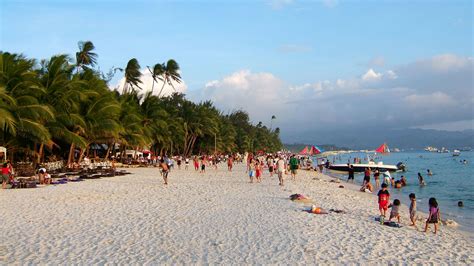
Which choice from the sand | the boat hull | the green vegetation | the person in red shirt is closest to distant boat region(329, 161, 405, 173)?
the boat hull

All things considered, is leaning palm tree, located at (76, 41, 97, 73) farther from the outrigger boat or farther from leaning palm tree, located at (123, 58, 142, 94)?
the outrigger boat

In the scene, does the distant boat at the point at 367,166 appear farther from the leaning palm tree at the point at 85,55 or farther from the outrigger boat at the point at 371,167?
the leaning palm tree at the point at 85,55

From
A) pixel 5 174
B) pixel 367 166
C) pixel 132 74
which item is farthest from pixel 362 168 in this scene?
pixel 5 174

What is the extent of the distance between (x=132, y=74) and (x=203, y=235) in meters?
42.7

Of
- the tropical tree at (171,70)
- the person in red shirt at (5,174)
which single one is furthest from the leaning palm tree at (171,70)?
the person in red shirt at (5,174)

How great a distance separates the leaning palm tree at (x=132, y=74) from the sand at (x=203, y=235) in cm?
3556

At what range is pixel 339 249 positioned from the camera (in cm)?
825

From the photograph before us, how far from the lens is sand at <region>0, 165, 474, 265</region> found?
299 inches

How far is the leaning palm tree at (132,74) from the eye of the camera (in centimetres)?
4912

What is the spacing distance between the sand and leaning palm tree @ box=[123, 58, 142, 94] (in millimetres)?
35560

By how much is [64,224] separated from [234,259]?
5015 mm

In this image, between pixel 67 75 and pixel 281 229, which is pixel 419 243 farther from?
pixel 67 75

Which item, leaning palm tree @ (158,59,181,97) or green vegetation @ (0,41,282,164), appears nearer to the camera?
green vegetation @ (0,41,282,164)

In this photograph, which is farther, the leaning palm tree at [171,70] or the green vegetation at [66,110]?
the leaning palm tree at [171,70]
